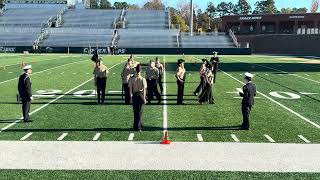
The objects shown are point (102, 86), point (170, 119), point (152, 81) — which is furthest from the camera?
point (152, 81)

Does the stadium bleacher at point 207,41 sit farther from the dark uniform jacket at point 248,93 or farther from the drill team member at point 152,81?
the dark uniform jacket at point 248,93

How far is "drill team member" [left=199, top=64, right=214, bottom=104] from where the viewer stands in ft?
57.2

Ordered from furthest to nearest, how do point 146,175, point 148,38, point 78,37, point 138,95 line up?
point 78,37
point 148,38
point 138,95
point 146,175

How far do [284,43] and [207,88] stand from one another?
66.3 metres

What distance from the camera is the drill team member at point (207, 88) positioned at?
686 inches

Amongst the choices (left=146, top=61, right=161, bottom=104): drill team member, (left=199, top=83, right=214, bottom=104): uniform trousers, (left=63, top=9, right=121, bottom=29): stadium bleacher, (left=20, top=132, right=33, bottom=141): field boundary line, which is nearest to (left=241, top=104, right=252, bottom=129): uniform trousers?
(left=199, top=83, right=214, bottom=104): uniform trousers

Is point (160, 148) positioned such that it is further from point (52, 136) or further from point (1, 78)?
point (1, 78)

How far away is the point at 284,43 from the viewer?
8094 cm

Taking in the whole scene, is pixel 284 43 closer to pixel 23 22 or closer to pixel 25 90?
pixel 23 22

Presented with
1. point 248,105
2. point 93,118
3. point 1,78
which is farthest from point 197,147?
point 1,78

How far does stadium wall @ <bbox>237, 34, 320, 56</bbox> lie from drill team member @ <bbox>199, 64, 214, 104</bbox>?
6096 cm

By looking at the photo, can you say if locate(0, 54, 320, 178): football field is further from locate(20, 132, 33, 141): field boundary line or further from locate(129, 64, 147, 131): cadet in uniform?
locate(129, 64, 147, 131): cadet in uniform

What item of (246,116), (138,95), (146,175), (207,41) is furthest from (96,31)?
(146,175)

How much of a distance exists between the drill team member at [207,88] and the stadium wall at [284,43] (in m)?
61.0
